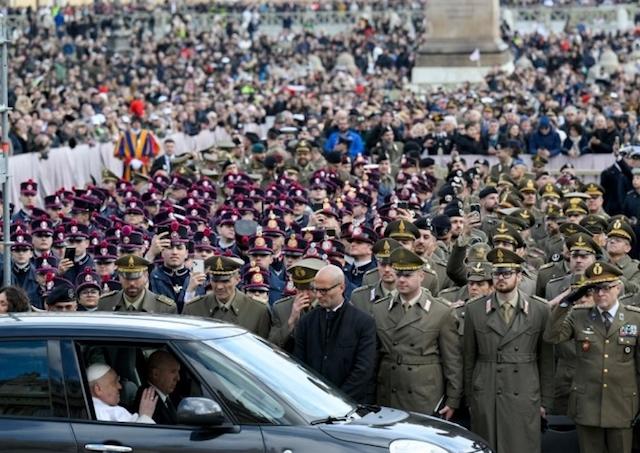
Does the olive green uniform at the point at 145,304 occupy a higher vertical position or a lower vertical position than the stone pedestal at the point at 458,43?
higher

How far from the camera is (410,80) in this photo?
48250 millimetres

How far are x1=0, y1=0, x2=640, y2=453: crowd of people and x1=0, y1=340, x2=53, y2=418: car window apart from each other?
24cm

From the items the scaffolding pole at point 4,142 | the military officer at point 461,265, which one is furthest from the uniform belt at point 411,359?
the scaffolding pole at point 4,142

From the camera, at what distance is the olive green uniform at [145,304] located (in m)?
13.3

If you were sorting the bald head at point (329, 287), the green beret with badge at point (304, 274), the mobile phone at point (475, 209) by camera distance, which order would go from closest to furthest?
the bald head at point (329, 287) → the green beret with badge at point (304, 274) → the mobile phone at point (475, 209)

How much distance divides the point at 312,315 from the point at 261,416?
2.72m

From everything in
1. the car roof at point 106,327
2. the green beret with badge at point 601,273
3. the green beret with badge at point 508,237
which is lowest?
the green beret with badge at point 508,237

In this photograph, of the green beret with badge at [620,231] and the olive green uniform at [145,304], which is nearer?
the olive green uniform at [145,304]

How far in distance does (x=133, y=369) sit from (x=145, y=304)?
148 inches

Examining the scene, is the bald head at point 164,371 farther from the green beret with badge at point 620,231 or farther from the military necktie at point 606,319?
the green beret with badge at point 620,231

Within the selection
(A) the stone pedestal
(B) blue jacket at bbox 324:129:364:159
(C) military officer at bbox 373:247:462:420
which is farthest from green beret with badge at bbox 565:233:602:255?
(A) the stone pedestal

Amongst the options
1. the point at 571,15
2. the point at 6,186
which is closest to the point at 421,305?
the point at 6,186

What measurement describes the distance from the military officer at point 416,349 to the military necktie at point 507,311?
323mm

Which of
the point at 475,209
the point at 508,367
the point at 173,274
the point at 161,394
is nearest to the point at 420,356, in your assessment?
the point at 508,367
